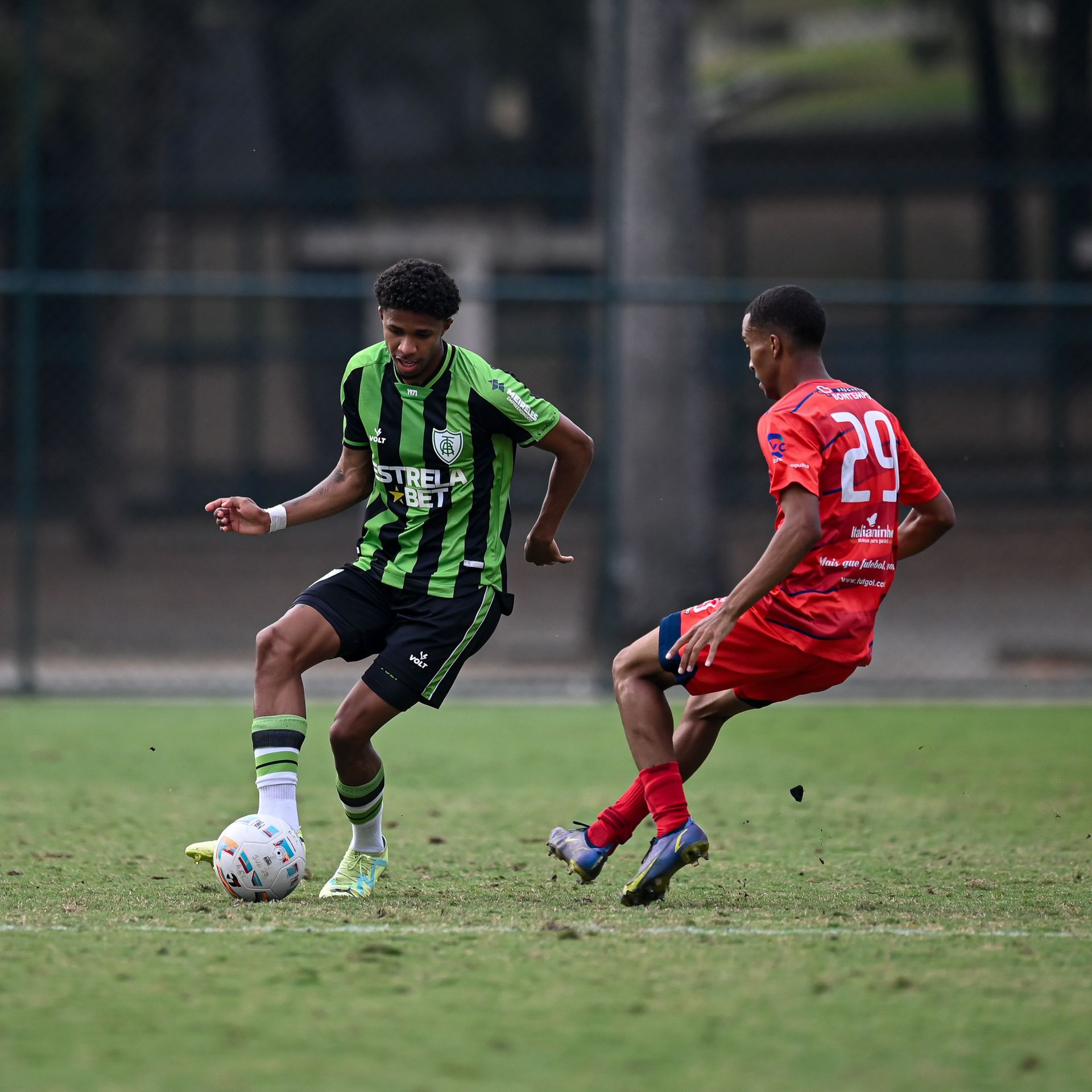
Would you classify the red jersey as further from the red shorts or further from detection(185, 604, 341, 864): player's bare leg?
detection(185, 604, 341, 864): player's bare leg

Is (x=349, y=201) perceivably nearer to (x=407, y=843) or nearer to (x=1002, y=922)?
(x=407, y=843)

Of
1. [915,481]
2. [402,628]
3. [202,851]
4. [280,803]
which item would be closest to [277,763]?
[280,803]

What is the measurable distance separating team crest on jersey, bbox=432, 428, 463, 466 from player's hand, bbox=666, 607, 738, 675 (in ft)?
3.05

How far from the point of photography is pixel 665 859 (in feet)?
14.7

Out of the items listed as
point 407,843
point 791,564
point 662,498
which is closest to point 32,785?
point 407,843

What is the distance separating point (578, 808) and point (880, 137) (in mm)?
17384

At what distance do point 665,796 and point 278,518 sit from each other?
1.43 meters

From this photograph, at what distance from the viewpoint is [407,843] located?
5.77 metres

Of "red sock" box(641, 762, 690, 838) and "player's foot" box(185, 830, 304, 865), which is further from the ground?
"red sock" box(641, 762, 690, 838)

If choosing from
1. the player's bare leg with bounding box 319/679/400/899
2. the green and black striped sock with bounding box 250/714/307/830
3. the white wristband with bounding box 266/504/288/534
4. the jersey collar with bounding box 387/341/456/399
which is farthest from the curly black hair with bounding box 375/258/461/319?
the green and black striped sock with bounding box 250/714/307/830

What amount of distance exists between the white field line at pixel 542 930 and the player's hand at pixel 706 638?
0.70 meters

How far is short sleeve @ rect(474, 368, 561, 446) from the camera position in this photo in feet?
16.3

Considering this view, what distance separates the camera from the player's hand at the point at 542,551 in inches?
201

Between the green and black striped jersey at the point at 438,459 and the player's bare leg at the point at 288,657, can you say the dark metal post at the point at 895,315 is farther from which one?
the player's bare leg at the point at 288,657
